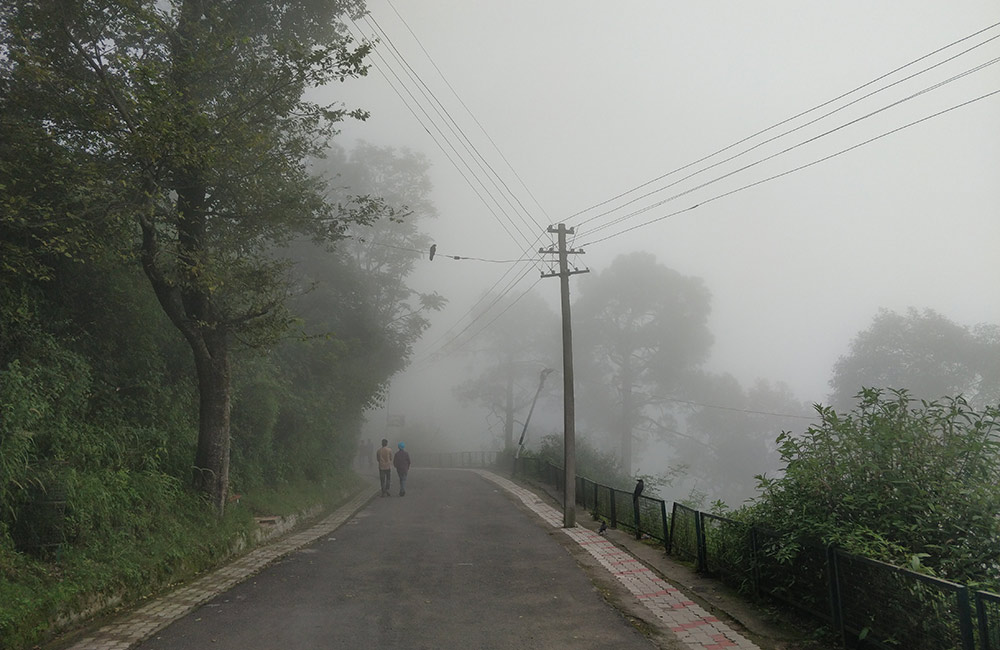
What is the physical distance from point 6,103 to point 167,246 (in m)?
2.91

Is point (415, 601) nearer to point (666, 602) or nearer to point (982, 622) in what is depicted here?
point (666, 602)

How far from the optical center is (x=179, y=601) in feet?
24.6

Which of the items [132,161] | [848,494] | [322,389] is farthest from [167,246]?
[322,389]

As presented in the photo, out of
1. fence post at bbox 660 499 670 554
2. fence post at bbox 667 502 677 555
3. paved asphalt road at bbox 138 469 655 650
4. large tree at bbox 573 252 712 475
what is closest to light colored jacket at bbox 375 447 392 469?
paved asphalt road at bbox 138 469 655 650

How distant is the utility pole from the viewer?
14.9 meters

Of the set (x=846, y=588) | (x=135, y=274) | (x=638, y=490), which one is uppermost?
(x=135, y=274)

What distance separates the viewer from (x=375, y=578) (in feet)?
29.2

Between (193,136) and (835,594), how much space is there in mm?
9518

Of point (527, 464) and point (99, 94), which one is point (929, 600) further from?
point (527, 464)

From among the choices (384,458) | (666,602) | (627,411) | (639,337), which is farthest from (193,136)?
(639,337)

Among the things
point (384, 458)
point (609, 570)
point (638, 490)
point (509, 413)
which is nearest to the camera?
point (609, 570)

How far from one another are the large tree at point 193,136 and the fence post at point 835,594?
29.2 feet

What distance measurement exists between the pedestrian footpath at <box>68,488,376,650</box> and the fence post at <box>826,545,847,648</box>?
668cm

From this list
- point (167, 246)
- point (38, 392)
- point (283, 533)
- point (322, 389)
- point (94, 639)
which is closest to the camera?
point (94, 639)
